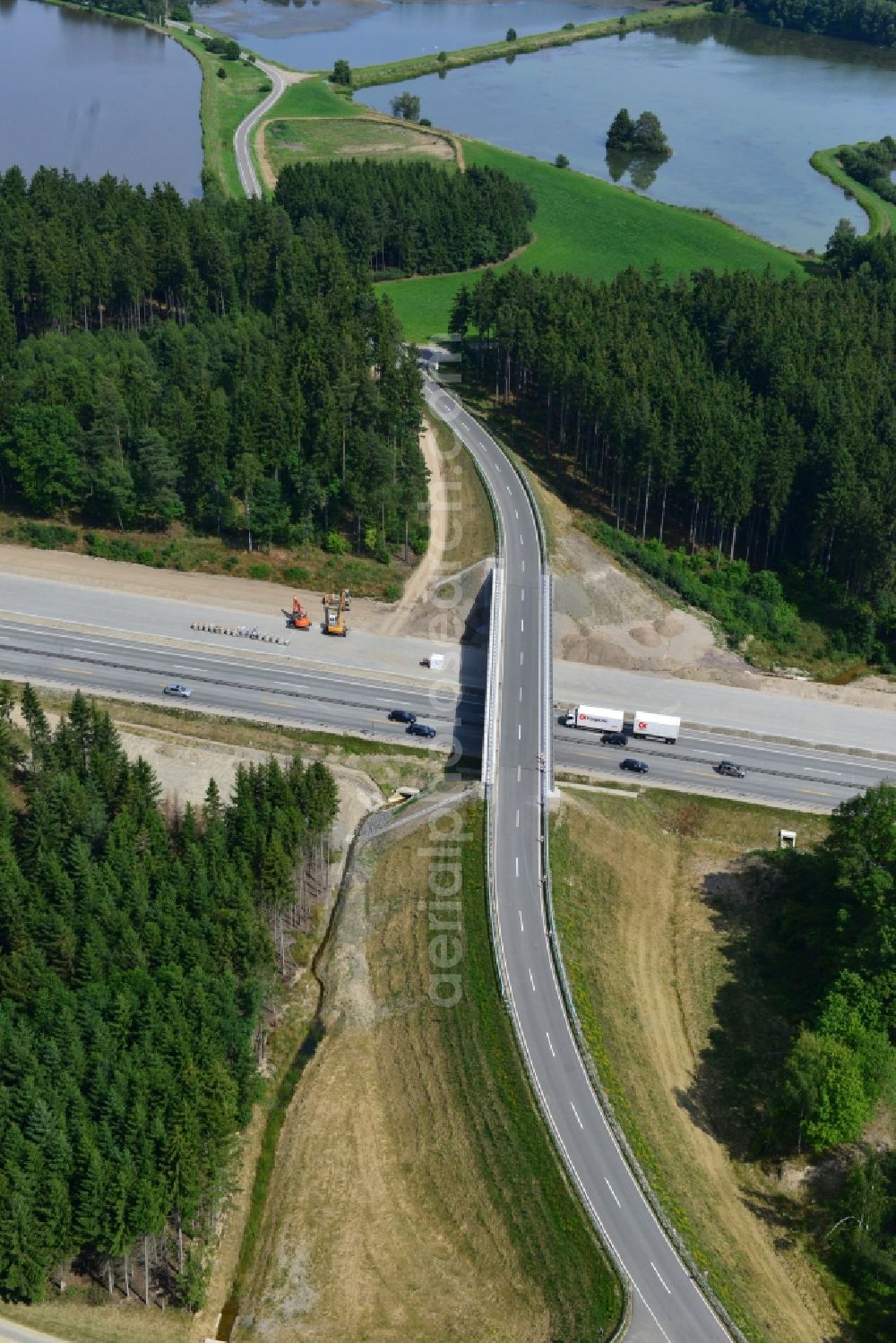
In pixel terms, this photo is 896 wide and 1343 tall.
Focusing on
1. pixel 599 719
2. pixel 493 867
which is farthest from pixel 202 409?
pixel 493 867

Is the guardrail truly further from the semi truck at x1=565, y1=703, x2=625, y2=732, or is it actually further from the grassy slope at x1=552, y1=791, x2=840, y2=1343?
the semi truck at x1=565, y1=703, x2=625, y2=732

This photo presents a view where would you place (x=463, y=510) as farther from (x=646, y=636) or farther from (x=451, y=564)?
(x=646, y=636)

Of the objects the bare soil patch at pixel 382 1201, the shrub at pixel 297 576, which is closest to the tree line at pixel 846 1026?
the bare soil patch at pixel 382 1201

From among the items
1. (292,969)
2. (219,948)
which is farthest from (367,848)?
(219,948)

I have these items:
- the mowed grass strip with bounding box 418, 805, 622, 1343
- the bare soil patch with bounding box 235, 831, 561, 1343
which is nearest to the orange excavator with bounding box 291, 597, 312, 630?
the bare soil patch with bounding box 235, 831, 561, 1343

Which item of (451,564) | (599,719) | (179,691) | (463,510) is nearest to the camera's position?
(599,719)

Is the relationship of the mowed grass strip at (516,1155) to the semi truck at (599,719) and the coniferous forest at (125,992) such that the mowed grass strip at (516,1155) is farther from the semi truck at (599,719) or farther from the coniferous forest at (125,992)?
the semi truck at (599,719)

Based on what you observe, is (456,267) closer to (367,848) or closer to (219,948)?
(367,848)
